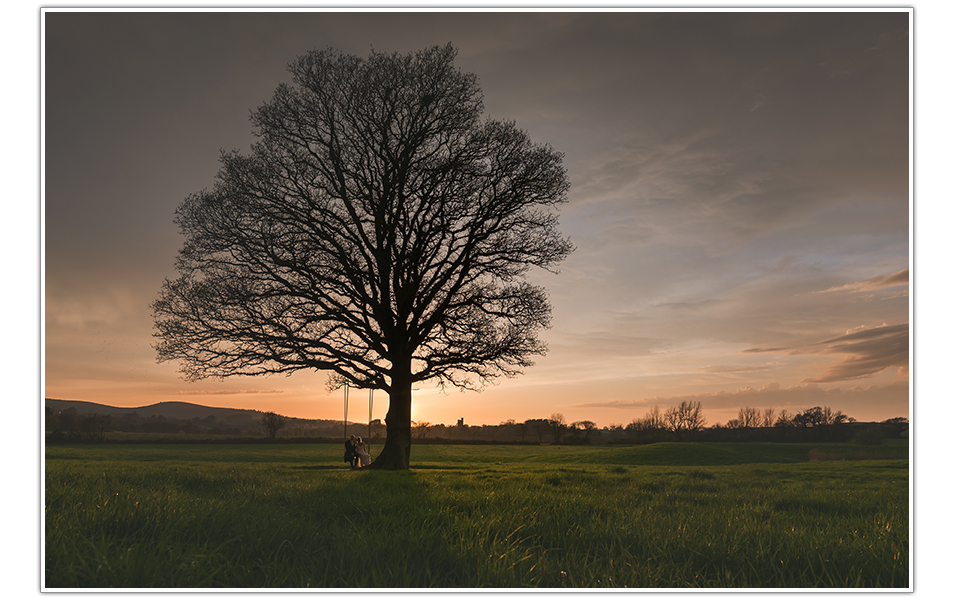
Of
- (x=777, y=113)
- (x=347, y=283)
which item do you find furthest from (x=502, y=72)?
(x=347, y=283)

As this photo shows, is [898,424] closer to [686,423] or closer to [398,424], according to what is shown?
[398,424]

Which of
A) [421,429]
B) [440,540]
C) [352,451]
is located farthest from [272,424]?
[440,540]

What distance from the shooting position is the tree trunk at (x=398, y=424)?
16.5 meters

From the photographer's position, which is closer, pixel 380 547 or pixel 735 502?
pixel 380 547

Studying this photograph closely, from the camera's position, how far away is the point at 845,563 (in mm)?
4152

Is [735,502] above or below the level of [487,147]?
below

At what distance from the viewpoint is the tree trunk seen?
1645cm

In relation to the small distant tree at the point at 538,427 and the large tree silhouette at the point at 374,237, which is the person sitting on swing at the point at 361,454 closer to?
the large tree silhouette at the point at 374,237

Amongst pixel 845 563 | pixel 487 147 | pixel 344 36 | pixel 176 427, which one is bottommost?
pixel 176 427

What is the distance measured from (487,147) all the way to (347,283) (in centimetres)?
681

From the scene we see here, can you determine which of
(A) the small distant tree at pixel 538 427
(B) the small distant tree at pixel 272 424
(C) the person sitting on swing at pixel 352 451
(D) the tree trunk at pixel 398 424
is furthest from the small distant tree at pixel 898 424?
(A) the small distant tree at pixel 538 427

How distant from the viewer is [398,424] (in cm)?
1680

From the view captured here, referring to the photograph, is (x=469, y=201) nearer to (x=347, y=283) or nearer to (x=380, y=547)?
(x=347, y=283)

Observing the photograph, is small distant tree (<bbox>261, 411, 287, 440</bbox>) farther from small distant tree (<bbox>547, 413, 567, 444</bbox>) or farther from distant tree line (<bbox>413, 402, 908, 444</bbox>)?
small distant tree (<bbox>547, 413, 567, 444</bbox>)
